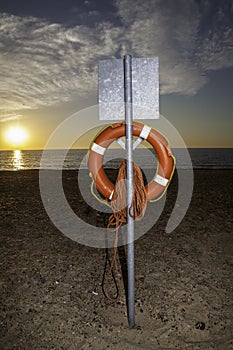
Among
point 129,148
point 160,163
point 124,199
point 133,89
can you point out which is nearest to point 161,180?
point 160,163

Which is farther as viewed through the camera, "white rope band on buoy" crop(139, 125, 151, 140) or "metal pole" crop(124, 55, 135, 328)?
"white rope band on buoy" crop(139, 125, 151, 140)

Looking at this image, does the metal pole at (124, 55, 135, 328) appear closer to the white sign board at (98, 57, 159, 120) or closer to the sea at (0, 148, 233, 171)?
the white sign board at (98, 57, 159, 120)

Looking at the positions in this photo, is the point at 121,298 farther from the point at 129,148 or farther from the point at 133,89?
the point at 133,89

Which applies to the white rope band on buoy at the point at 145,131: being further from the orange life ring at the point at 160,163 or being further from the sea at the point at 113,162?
the sea at the point at 113,162

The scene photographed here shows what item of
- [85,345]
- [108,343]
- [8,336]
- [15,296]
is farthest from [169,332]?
[15,296]

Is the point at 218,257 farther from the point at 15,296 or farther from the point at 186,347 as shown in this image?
the point at 15,296

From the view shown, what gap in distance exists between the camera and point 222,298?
3189mm

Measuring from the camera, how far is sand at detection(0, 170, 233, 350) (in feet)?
8.61

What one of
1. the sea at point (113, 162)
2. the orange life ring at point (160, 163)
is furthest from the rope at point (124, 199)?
the sea at point (113, 162)

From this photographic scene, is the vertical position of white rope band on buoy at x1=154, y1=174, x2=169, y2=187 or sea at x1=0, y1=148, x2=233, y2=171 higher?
sea at x1=0, y1=148, x2=233, y2=171

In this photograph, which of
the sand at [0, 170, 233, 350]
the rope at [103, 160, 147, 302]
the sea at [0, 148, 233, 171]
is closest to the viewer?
the sand at [0, 170, 233, 350]

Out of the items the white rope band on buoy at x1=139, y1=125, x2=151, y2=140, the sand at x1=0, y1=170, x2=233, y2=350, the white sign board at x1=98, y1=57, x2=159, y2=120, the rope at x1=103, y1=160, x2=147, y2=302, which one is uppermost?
the white sign board at x1=98, y1=57, x2=159, y2=120

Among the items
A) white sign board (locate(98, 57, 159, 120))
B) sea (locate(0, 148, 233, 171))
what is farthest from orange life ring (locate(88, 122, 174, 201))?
white sign board (locate(98, 57, 159, 120))

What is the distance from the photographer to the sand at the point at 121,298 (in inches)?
103
